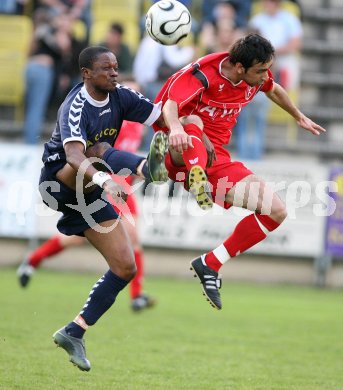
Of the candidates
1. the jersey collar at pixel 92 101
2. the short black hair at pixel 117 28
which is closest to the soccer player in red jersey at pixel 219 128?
the jersey collar at pixel 92 101

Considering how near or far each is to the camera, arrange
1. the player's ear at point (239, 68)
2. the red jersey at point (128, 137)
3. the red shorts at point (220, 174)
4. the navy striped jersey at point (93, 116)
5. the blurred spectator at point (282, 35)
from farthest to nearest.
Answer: the blurred spectator at point (282, 35) → the red jersey at point (128, 137) → the red shorts at point (220, 174) → the player's ear at point (239, 68) → the navy striped jersey at point (93, 116)

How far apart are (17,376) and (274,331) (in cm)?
399

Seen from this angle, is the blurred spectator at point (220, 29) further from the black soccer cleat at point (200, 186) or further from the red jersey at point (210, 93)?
the black soccer cleat at point (200, 186)

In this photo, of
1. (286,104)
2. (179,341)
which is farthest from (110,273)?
(179,341)

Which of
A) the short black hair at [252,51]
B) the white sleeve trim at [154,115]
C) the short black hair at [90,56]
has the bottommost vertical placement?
the white sleeve trim at [154,115]

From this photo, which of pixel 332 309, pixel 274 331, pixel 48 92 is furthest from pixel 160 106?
pixel 48 92

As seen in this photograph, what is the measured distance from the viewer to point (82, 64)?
7000 millimetres

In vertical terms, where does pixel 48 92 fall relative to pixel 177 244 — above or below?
above

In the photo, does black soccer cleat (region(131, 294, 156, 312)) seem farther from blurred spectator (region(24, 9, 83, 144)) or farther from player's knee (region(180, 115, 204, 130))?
blurred spectator (region(24, 9, 83, 144))

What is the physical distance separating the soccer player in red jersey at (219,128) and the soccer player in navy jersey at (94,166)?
0.32 metres

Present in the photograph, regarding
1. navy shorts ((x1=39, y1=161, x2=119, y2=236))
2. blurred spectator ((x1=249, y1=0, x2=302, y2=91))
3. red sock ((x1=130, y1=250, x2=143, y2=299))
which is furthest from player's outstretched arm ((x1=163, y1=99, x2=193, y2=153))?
blurred spectator ((x1=249, y1=0, x2=302, y2=91))

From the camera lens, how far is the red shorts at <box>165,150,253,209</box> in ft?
24.4

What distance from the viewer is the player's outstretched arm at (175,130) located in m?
6.85

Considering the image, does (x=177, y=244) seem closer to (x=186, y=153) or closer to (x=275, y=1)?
(x=275, y=1)
